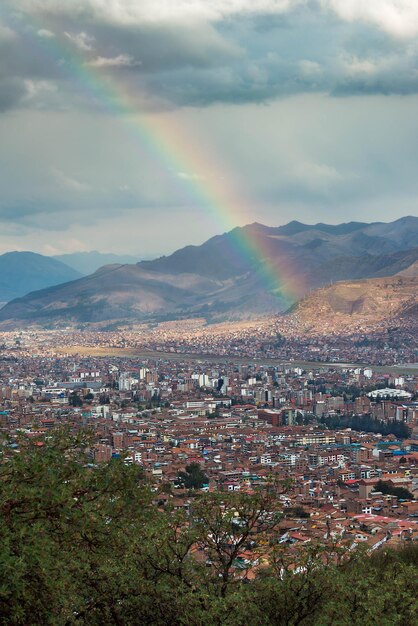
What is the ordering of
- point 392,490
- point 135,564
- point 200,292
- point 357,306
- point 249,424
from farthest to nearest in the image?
point 200,292 < point 357,306 < point 249,424 < point 392,490 < point 135,564

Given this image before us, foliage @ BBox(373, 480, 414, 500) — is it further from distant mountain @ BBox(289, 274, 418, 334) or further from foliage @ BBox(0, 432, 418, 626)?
distant mountain @ BBox(289, 274, 418, 334)

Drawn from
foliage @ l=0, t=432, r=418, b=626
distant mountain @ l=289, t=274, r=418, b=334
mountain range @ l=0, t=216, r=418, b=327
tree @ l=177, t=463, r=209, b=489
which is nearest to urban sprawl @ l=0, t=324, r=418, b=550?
tree @ l=177, t=463, r=209, b=489

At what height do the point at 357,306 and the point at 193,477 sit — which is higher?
the point at 357,306

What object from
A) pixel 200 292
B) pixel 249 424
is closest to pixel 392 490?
pixel 249 424

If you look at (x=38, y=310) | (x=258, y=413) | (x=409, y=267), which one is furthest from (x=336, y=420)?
(x=38, y=310)

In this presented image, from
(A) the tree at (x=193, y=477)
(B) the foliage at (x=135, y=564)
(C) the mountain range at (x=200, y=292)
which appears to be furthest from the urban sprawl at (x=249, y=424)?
(C) the mountain range at (x=200, y=292)

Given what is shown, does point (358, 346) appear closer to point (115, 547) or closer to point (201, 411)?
point (201, 411)

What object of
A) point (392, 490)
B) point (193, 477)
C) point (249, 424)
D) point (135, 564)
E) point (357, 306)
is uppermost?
point (357, 306)

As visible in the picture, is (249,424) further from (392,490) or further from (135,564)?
(135,564)

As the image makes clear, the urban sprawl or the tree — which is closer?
the urban sprawl

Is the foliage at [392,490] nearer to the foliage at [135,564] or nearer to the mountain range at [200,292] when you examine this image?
the foliage at [135,564]

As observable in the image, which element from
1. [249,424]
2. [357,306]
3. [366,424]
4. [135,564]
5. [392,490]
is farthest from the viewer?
[357,306]
